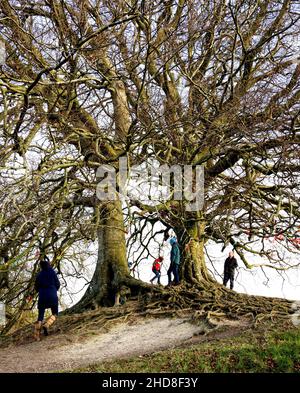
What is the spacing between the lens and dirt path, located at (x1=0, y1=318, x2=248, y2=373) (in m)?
8.73

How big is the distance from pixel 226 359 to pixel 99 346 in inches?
124

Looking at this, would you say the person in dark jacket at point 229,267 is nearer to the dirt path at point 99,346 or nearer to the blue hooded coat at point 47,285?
the dirt path at point 99,346

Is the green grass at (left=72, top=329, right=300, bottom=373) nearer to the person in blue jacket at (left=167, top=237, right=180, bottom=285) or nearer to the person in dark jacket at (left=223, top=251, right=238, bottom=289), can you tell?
the person in blue jacket at (left=167, top=237, right=180, bottom=285)

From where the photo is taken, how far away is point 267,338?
834 cm

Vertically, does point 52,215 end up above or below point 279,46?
below

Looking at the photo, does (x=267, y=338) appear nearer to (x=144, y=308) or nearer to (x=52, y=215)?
(x=144, y=308)

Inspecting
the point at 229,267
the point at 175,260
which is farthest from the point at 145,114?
the point at 229,267

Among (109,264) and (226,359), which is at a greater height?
(109,264)

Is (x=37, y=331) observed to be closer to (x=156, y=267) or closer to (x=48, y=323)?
(x=48, y=323)

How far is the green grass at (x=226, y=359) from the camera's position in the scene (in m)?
7.21

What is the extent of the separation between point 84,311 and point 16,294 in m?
2.21

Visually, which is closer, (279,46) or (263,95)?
(263,95)

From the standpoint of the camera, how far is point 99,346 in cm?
967
